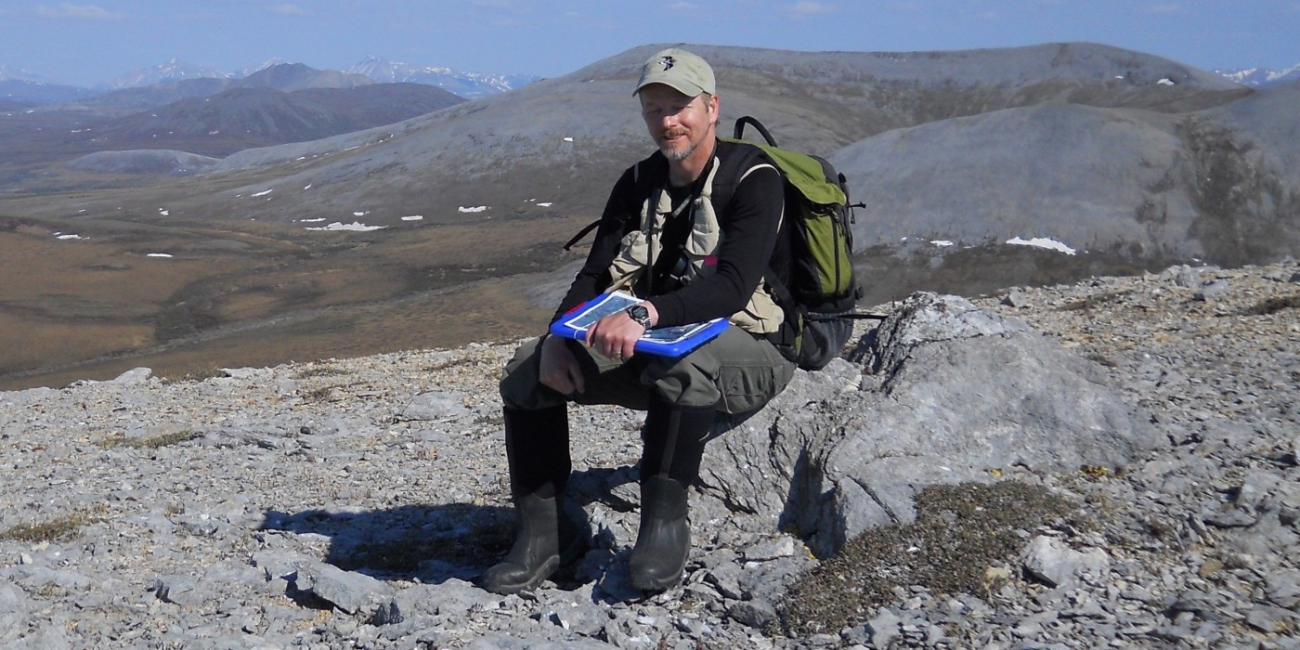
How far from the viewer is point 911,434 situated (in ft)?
15.8

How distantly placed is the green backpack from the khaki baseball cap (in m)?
0.33

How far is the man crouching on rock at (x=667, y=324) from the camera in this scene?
4168 millimetres

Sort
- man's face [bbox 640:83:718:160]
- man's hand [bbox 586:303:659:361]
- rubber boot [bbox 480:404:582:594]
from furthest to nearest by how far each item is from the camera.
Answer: rubber boot [bbox 480:404:582:594], man's face [bbox 640:83:718:160], man's hand [bbox 586:303:659:361]

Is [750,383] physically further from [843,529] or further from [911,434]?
[911,434]

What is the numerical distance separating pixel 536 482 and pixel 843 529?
1284 millimetres

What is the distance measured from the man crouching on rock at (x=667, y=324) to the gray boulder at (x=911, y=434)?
36cm

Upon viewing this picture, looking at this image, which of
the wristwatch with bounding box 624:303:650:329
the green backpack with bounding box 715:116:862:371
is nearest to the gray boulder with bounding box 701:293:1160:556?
the green backpack with bounding box 715:116:862:371

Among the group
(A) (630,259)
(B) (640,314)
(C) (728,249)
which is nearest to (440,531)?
(A) (630,259)

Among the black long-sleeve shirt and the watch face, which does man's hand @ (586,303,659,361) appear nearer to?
the watch face

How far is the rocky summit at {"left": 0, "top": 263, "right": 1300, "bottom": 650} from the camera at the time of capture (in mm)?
3846

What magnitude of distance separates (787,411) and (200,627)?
268cm

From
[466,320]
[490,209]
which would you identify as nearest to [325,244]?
[490,209]

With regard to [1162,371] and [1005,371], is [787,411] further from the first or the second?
[1162,371]

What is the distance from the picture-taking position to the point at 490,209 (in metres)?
54.3
